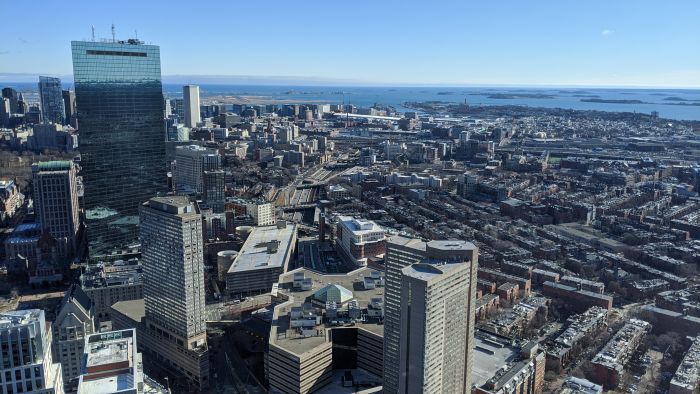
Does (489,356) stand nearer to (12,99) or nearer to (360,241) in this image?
(360,241)

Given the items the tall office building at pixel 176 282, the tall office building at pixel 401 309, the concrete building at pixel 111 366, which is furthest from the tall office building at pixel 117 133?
the tall office building at pixel 401 309

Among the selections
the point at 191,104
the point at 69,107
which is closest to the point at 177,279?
the point at 69,107

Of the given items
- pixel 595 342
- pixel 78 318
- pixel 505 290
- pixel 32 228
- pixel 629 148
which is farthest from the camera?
pixel 629 148

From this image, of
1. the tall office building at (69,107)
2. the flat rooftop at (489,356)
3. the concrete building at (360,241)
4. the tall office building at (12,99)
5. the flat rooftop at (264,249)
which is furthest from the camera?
the tall office building at (12,99)

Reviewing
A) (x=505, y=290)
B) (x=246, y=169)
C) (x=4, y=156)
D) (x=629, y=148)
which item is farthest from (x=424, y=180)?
(x=4, y=156)

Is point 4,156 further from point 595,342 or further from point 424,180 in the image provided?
point 595,342

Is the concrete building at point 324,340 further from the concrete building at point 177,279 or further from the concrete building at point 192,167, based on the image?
the concrete building at point 192,167

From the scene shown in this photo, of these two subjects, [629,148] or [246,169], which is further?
[629,148]
